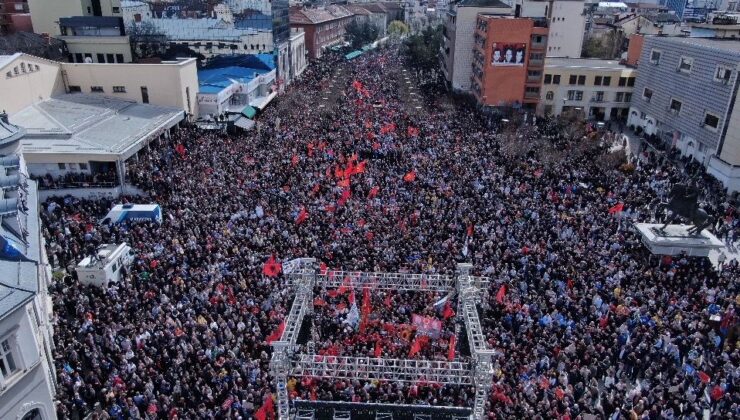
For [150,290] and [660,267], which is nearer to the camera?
[150,290]

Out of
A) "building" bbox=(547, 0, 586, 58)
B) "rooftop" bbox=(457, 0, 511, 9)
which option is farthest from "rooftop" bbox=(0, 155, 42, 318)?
"building" bbox=(547, 0, 586, 58)

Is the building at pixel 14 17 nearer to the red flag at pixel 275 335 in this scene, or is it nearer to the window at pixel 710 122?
the red flag at pixel 275 335

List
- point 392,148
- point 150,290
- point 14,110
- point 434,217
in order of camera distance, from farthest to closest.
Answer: point 392,148 → point 14,110 → point 434,217 → point 150,290

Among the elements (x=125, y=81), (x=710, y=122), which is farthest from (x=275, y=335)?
(x=710, y=122)

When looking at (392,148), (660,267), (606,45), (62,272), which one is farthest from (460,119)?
(606,45)

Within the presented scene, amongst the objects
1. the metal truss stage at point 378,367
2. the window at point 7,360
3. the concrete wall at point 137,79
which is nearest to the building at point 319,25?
the concrete wall at point 137,79

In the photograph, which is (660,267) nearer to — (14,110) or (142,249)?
(142,249)
